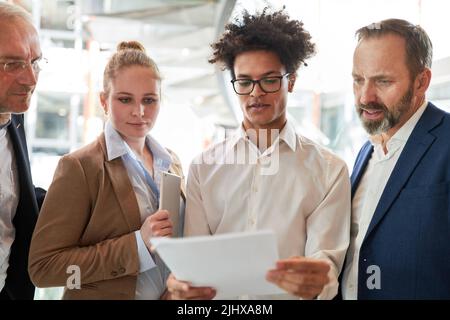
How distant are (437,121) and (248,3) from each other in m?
0.57

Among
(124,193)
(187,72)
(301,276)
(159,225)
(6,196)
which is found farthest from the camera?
(187,72)

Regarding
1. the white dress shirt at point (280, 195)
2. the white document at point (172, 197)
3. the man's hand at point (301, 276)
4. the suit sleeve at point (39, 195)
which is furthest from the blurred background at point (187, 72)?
the man's hand at point (301, 276)

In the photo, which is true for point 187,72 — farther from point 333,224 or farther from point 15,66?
point 333,224

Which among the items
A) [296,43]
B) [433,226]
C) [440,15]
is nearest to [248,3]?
[296,43]

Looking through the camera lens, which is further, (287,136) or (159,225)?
(287,136)

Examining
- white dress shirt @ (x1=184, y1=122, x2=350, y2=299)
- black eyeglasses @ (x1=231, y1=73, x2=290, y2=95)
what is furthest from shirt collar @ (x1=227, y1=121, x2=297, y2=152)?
black eyeglasses @ (x1=231, y1=73, x2=290, y2=95)

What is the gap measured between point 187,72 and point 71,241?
5.28ft

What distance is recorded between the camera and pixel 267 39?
1.17 meters

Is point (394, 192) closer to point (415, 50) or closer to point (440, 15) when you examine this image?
point (415, 50)

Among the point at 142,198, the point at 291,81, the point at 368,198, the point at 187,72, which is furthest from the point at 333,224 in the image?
the point at 187,72

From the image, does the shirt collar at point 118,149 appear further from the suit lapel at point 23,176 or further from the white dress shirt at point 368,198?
the white dress shirt at point 368,198

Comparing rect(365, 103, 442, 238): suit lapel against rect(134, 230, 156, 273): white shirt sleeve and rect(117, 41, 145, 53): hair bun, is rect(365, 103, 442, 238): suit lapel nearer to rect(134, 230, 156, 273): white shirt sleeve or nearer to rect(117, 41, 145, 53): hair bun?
rect(134, 230, 156, 273): white shirt sleeve

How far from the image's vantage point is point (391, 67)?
3.91 feet

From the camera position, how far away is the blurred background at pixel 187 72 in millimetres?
1433
